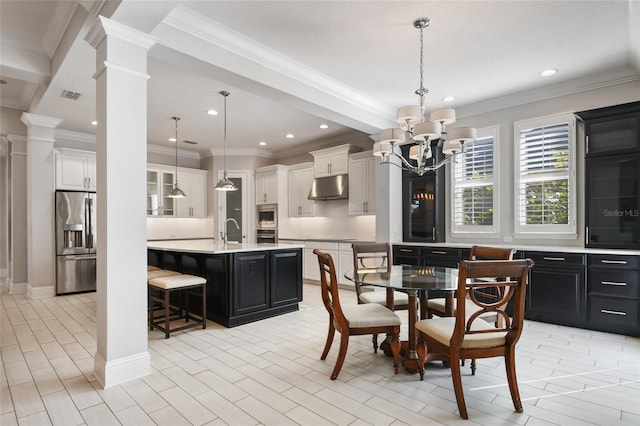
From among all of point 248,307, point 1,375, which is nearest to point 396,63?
point 248,307

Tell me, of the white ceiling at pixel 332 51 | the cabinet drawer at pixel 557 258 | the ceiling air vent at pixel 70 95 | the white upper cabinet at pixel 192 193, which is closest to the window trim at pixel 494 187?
the white ceiling at pixel 332 51

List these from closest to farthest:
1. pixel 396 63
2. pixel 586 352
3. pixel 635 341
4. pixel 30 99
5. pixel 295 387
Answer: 1. pixel 295 387
2. pixel 586 352
3. pixel 635 341
4. pixel 396 63
5. pixel 30 99

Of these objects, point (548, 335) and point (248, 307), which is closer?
point (548, 335)

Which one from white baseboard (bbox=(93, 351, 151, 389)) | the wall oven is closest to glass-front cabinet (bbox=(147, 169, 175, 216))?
the wall oven

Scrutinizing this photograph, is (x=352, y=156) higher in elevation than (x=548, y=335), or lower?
higher

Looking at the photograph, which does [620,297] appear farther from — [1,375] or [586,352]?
[1,375]

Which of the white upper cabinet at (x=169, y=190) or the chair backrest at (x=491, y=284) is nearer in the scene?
the chair backrest at (x=491, y=284)

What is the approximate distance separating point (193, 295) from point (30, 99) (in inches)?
149

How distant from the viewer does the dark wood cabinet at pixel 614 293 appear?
11.8 ft

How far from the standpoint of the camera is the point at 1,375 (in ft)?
8.97

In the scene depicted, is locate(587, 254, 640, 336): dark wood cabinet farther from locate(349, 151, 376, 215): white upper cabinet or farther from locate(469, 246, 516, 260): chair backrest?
locate(349, 151, 376, 215): white upper cabinet

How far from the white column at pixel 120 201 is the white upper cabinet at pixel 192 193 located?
17.6 ft

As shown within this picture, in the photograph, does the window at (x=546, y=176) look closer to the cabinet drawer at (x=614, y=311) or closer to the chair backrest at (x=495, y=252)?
the cabinet drawer at (x=614, y=311)

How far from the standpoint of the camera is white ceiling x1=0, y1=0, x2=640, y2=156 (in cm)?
284
